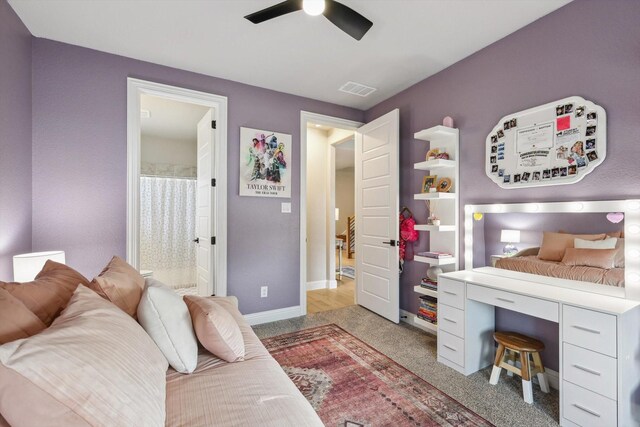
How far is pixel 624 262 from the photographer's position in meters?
1.76

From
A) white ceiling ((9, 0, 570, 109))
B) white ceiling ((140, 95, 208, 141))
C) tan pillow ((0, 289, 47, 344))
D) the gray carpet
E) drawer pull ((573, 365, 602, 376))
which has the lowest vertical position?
the gray carpet

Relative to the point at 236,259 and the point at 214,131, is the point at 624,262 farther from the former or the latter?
the point at 214,131

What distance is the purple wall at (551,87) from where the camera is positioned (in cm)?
178

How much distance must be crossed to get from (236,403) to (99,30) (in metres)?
2.78

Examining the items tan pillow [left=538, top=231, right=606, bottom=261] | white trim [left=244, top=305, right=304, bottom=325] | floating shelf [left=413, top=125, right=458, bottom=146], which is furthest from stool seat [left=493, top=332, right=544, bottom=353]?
white trim [left=244, top=305, right=304, bottom=325]

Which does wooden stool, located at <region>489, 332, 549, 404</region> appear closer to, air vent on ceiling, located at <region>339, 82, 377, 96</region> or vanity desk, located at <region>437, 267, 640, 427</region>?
vanity desk, located at <region>437, 267, 640, 427</region>

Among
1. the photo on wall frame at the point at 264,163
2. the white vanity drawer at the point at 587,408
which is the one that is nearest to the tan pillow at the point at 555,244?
the white vanity drawer at the point at 587,408

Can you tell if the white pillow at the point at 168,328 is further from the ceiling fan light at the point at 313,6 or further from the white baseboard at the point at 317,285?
the white baseboard at the point at 317,285

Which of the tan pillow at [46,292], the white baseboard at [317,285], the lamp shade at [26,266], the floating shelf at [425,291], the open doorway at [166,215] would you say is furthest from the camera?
the white baseboard at [317,285]

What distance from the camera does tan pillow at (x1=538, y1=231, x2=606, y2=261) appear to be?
80.0 inches

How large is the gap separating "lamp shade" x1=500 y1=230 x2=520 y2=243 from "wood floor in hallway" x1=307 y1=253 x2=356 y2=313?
210cm

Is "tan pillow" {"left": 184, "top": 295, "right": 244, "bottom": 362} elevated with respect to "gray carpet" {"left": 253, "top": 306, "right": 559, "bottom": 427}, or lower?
elevated

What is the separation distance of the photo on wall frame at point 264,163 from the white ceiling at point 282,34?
615mm

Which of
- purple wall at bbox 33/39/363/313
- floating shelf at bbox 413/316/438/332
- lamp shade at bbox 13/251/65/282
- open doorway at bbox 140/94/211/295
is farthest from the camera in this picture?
open doorway at bbox 140/94/211/295
